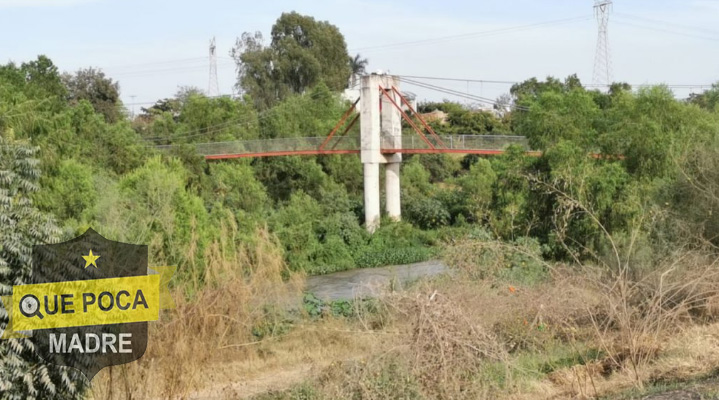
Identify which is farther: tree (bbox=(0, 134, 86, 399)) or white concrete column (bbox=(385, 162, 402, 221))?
white concrete column (bbox=(385, 162, 402, 221))

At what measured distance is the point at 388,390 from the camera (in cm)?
744

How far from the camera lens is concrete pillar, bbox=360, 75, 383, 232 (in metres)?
33.6

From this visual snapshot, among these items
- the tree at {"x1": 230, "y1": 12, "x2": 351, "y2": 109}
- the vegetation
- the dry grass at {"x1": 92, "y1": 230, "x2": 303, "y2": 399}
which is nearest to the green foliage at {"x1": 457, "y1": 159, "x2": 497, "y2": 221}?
the vegetation

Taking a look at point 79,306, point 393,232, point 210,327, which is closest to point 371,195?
point 393,232

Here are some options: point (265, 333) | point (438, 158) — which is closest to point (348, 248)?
point (438, 158)

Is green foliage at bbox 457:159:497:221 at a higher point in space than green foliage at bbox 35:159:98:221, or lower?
lower

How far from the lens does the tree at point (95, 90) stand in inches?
1688

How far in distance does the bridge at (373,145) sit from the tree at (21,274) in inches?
998

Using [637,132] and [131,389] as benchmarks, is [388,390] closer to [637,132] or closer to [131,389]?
[131,389]

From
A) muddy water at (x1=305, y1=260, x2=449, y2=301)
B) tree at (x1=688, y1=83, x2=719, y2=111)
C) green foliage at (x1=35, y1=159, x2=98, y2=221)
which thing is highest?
tree at (x1=688, y1=83, x2=719, y2=111)

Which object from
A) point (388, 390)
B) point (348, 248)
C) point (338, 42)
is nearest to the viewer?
point (388, 390)

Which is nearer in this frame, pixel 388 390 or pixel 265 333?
pixel 388 390

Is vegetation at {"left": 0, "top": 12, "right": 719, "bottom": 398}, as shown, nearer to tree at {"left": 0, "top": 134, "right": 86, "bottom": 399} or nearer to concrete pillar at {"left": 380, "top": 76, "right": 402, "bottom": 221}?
tree at {"left": 0, "top": 134, "right": 86, "bottom": 399}

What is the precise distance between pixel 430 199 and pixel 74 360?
29.2m
